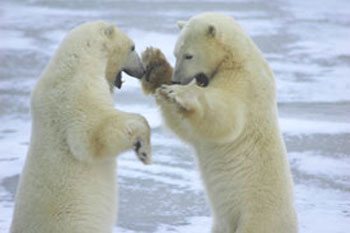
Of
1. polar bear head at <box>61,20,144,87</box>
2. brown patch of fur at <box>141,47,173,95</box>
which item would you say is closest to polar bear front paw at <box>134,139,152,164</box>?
polar bear head at <box>61,20,144,87</box>

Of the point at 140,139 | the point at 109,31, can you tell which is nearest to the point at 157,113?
the point at 109,31

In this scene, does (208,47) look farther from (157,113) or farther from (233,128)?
(157,113)

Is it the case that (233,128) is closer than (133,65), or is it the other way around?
(233,128)

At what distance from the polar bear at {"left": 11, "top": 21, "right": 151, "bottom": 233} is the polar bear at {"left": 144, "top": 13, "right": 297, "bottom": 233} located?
1.08 feet

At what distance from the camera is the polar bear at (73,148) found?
421 centimetres

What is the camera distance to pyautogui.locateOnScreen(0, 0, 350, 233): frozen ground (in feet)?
19.5

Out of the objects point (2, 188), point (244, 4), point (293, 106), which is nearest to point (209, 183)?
point (2, 188)

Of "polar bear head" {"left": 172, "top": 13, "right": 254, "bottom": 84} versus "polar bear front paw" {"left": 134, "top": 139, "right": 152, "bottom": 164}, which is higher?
"polar bear head" {"left": 172, "top": 13, "right": 254, "bottom": 84}

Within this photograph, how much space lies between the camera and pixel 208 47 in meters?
4.78

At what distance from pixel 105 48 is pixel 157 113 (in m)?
3.25

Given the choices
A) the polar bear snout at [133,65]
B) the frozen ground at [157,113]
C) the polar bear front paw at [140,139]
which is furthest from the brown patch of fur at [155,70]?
the polar bear front paw at [140,139]

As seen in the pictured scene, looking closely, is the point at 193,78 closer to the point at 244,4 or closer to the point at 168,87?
the point at 168,87

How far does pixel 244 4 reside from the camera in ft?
41.9

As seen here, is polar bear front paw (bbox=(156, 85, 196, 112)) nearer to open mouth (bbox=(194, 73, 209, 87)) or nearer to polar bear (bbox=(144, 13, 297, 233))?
polar bear (bbox=(144, 13, 297, 233))
